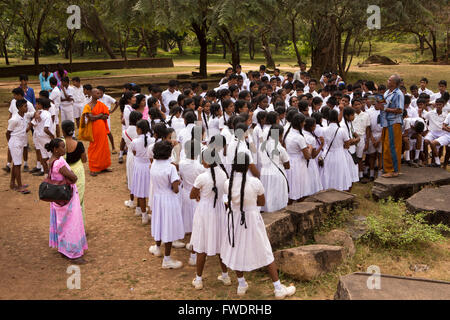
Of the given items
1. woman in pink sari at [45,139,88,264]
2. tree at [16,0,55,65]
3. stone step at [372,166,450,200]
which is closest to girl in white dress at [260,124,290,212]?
stone step at [372,166,450,200]

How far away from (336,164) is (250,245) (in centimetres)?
332

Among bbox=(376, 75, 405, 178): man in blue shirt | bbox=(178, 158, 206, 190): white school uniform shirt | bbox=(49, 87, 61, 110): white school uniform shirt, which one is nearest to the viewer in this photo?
bbox=(178, 158, 206, 190): white school uniform shirt

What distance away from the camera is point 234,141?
573 centimetres

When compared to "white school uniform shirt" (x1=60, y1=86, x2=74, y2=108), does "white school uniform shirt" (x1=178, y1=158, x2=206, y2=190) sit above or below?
below

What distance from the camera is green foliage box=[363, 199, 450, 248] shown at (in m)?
6.01

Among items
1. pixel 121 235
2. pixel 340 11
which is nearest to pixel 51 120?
pixel 121 235

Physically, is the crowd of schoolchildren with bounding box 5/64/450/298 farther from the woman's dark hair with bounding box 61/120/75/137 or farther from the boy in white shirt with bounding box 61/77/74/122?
the boy in white shirt with bounding box 61/77/74/122

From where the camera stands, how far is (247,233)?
15.4 feet

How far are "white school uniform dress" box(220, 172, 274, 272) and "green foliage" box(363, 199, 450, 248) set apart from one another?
2.19 meters

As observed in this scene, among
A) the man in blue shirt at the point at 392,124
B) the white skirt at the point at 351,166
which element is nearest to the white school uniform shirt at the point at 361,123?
the man in blue shirt at the point at 392,124
